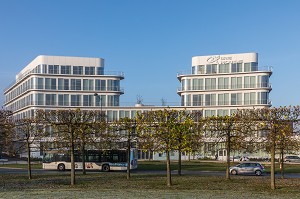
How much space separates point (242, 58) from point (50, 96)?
41.0 meters

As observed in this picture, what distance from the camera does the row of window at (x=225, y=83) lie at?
3339 inches

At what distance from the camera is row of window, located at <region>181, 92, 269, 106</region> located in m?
84.6

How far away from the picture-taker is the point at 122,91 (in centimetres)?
9056

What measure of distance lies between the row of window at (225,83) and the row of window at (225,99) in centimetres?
165

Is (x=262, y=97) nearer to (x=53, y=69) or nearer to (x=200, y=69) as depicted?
(x=200, y=69)

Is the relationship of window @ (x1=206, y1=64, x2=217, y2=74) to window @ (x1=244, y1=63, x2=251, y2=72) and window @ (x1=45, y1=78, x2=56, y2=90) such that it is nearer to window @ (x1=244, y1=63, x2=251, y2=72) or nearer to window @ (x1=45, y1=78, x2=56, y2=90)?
window @ (x1=244, y1=63, x2=251, y2=72)

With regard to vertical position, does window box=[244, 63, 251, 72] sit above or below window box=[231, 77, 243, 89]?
above

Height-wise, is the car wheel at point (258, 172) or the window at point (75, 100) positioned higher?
the window at point (75, 100)

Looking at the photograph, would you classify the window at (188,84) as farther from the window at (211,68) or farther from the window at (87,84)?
the window at (87,84)

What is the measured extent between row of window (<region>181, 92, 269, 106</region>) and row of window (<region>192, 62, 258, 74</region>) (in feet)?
16.5

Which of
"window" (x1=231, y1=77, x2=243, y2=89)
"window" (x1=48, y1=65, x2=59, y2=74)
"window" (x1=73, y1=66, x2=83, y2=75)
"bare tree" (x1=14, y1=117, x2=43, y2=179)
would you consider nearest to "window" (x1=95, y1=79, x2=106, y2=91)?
"window" (x1=73, y1=66, x2=83, y2=75)

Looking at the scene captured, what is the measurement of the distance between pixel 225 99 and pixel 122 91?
22.3m

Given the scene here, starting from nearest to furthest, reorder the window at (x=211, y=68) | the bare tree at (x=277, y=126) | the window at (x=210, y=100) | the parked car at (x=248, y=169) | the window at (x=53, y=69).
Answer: the bare tree at (x=277, y=126) < the parked car at (x=248, y=169) < the window at (x=53, y=69) < the window at (x=210, y=100) < the window at (x=211, y=68)

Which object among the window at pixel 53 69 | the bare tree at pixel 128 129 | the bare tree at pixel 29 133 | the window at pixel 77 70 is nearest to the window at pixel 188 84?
the window at pixel 77 70
